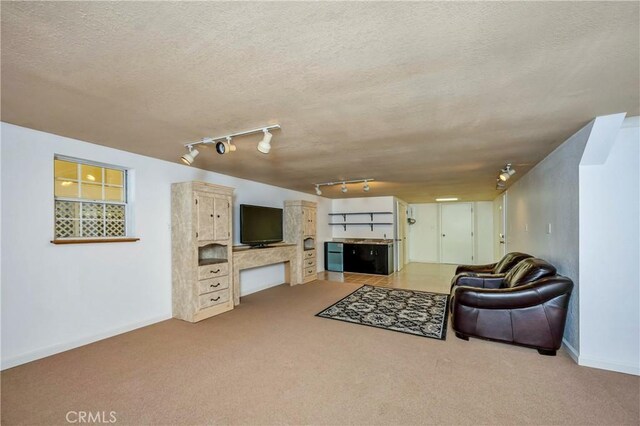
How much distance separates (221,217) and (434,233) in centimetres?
782

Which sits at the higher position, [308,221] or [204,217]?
[204,217]

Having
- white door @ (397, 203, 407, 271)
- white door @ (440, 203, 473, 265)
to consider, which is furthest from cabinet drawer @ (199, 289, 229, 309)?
white door @ (440, 203, 473, 265)

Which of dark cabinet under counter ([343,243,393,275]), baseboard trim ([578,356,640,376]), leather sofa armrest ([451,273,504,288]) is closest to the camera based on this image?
baseboard trim ([578,356,640,376])

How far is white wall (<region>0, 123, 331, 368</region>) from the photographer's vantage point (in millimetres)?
2568

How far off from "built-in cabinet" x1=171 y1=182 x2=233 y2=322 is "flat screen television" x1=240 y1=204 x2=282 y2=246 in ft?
2.61

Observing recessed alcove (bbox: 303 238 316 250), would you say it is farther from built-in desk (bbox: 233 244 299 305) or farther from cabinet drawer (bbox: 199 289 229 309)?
cabinet drawer (bbox: 199 289 229 309)

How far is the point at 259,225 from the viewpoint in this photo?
213 inches

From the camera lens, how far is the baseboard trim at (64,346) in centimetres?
252

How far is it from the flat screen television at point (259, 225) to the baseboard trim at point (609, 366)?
4.70 metres

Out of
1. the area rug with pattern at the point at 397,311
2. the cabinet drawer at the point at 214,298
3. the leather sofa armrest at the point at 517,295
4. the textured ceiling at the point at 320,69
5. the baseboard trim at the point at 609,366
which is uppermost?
the textured ceiling at the point at 320,69

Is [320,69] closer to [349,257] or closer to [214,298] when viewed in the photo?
[214,298]

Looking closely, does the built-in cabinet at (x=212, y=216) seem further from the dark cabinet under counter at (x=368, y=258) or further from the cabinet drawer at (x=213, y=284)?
the dark cabinet under counter at (x=368, y=258)
